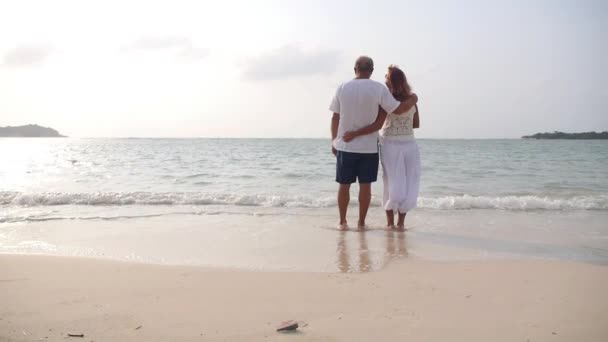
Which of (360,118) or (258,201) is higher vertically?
(360,118)

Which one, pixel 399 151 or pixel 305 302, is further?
pixel 399 151

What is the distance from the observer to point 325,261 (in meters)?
3.37

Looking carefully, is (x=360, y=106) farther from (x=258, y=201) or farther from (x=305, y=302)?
(x=258, y=201)

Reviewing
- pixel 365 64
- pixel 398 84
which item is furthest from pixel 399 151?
pixel 365 64

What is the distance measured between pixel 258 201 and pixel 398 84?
10.6ft

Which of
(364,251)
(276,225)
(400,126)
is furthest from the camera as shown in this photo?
(276,225)

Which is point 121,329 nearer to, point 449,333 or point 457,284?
point 449,333

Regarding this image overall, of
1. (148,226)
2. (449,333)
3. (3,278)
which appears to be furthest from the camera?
(148,226)

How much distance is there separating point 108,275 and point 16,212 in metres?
3.96

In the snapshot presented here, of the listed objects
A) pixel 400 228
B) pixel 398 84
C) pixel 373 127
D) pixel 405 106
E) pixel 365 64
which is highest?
pixel 365 64

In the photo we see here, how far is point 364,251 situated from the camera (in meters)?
3.71

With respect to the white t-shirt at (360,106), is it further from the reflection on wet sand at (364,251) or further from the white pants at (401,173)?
the reflection on wet sand at (364,251)

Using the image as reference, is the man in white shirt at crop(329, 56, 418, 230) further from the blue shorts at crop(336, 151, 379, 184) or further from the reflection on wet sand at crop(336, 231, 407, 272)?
the reflection on wet sand at crop(336, 231, 407, 272)

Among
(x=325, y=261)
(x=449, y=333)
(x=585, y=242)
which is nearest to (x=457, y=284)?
(x=449, y=333)
